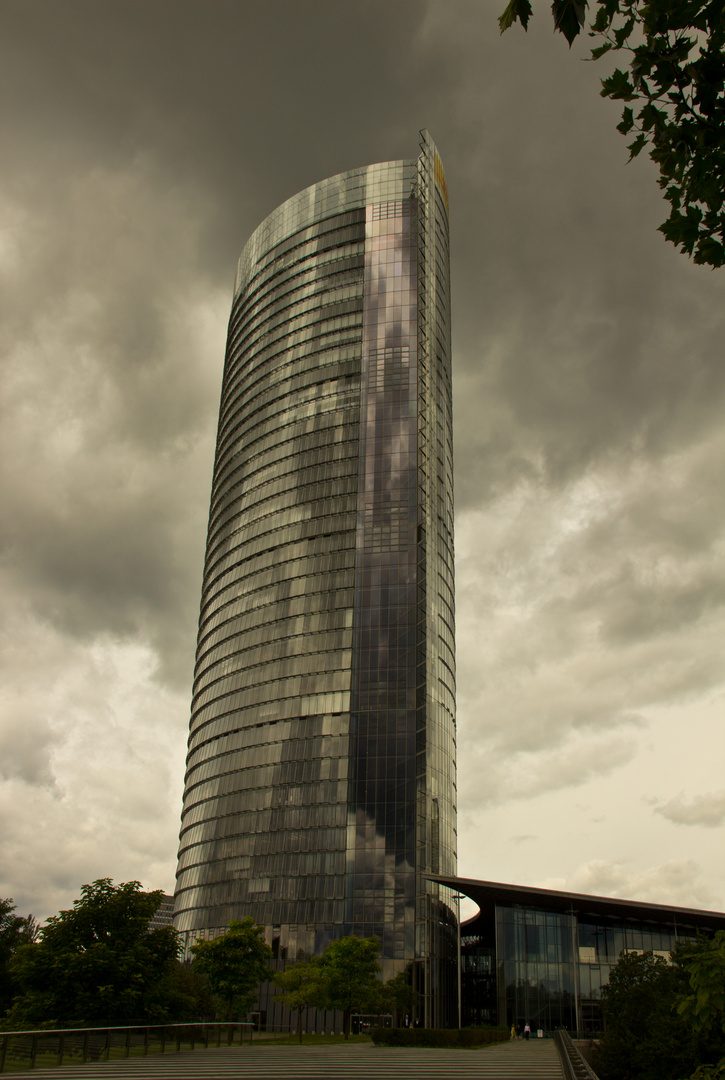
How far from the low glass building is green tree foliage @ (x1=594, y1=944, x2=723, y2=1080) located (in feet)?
89.8

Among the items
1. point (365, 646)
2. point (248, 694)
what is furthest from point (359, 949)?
point (248, 694)

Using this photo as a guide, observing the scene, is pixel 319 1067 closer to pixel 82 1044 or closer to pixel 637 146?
pixel 82 1044

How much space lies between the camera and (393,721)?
3770 inches

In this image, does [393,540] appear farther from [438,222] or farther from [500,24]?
[500,24]

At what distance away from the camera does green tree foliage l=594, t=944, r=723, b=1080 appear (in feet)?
119

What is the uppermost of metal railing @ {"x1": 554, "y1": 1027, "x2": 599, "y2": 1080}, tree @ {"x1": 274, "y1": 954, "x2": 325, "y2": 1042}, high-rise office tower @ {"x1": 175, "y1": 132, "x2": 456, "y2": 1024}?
high-rise office tower @ {"x1": 175, "y1": 132, "x2": 456, "y2": 1024}

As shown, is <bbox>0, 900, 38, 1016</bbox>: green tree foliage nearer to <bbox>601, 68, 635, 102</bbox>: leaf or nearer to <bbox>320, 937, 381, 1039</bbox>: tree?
<bbox>320, 937, 381, 1039</bbox>: tree

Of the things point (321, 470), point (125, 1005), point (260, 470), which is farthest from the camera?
point (260, 470)

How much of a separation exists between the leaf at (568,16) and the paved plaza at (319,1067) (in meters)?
27.0

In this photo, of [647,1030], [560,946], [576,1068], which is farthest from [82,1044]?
[560,946]

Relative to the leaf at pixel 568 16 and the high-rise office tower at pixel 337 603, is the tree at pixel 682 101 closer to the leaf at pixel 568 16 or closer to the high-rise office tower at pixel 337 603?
the leaf at pixel 568 16

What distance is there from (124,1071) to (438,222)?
120 meters

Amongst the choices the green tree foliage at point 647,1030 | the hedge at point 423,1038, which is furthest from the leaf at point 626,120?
the hedge at point 423,1038

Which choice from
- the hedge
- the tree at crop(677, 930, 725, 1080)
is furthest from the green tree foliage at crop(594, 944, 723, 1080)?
the tree at crop(677, 930, 725, 1080)
